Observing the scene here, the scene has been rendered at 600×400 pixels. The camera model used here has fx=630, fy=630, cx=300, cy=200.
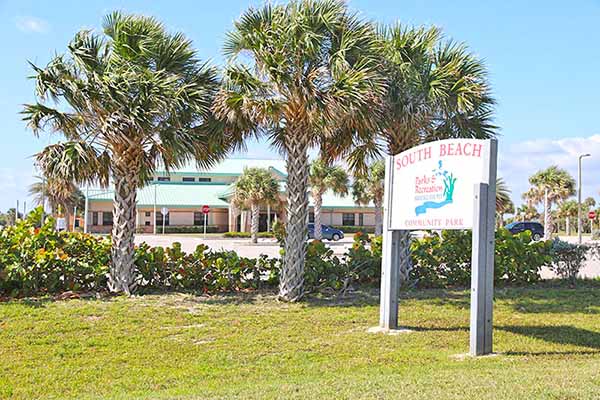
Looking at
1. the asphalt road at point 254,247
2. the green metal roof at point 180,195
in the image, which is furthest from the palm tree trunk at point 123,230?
the green metal roof at point 180,195

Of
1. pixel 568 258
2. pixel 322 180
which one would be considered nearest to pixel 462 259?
pixel 568 258

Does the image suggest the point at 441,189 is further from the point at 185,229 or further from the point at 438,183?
the point at 185,229

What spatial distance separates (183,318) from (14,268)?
3.85 m

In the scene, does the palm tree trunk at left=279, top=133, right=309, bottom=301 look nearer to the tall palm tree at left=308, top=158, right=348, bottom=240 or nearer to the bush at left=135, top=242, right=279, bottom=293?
the bush at left=135, top=242, right=279, bottom=293

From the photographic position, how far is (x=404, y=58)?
41.9 ft

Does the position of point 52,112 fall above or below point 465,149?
above

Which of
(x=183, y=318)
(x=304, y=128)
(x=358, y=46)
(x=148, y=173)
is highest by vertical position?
(x=358, y=46)

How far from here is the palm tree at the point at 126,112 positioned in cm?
1133

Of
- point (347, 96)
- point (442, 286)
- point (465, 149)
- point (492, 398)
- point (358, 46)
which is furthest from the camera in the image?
point (442, 286)

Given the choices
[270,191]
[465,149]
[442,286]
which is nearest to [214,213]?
[270,191]

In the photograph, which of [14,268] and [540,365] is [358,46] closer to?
[540,365]

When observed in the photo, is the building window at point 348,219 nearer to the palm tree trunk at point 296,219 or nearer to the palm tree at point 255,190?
the palm tree at point 255,190

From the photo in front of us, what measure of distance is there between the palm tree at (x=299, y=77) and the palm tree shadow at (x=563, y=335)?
4.25 metres

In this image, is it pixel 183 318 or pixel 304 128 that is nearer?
pixel 183 318
